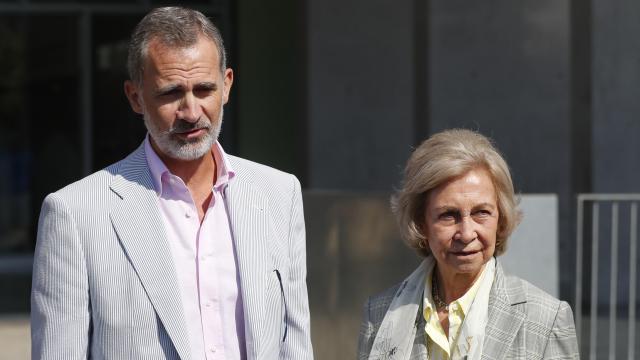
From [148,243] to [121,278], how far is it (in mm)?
116

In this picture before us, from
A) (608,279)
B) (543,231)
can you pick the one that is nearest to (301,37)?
(608,279)

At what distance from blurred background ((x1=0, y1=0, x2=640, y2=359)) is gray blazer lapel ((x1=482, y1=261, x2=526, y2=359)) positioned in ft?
13.0

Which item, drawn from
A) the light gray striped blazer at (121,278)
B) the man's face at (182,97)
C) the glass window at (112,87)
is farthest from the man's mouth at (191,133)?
the glass window at (112,87)

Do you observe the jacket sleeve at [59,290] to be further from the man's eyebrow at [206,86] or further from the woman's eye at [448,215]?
the woman's eye at [448,215]

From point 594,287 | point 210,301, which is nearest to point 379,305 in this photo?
point 210,301

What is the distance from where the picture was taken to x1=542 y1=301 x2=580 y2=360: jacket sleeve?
3156mm

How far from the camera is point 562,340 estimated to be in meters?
3.17

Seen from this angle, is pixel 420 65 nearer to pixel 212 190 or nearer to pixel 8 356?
pixel 8 356

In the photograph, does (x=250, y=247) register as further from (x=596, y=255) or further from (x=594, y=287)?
(x=596, y=255)

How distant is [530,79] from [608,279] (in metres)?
3.04

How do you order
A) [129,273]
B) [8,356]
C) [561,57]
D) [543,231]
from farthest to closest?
[561,57] < [8,356] < [543,231] < [129,273]

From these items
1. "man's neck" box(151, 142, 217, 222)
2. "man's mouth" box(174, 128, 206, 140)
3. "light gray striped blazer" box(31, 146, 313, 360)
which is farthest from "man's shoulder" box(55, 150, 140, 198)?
"man's mouth" box(174, 128, 206, 140)

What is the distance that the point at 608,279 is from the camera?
894 cm

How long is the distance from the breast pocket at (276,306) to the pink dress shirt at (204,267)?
0.08 meters
